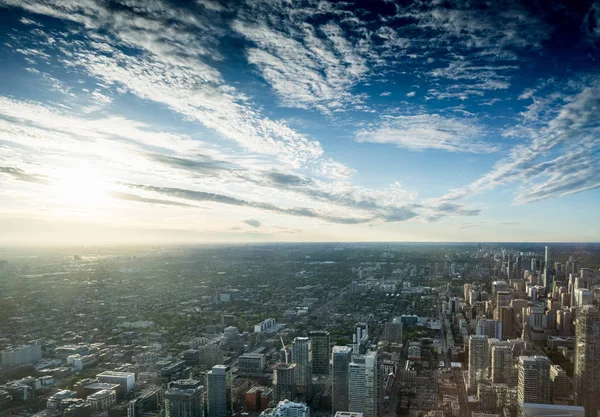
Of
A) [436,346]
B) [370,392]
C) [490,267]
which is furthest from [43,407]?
[490,267]

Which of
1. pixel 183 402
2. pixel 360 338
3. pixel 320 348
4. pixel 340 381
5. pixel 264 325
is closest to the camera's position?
pixel 183 402

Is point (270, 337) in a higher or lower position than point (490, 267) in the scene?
lower

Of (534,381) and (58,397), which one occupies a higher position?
(534,381)

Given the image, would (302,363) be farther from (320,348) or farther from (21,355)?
(21,355)

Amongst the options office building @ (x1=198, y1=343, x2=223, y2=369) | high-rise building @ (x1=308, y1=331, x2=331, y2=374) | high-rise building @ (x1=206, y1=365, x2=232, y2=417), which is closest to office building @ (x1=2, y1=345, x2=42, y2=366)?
office building @ (x1=198, y1=343, x2=223, y2=369)

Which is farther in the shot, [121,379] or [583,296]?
[583,296]

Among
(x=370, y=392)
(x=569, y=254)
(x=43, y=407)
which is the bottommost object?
(x=43, y=407)

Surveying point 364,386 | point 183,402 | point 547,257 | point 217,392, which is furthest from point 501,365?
point 547,257

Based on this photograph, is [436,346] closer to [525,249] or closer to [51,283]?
[525,249]
